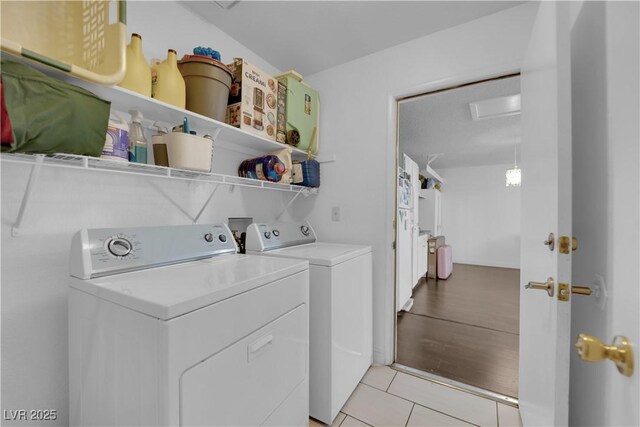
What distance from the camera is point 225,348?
2.81 ft

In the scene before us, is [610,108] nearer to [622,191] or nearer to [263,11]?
[622,191]

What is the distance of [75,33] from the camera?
106cm

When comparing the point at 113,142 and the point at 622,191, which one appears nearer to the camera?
the point at 622,191

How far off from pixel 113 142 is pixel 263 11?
4.04 feet

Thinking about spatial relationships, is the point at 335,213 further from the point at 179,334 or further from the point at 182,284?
the point at 179,334

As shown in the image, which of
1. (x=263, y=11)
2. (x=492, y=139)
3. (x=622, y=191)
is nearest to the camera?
(x=622, y=191)

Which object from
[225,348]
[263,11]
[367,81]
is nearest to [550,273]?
[225,348]

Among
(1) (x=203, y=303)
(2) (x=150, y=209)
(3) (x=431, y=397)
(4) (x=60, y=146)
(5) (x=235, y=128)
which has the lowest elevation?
(3) (x=431, y=397)

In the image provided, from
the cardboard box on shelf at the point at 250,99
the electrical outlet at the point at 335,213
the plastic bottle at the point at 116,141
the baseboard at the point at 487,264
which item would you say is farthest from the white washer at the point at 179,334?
the baseboard at the point at 487,264

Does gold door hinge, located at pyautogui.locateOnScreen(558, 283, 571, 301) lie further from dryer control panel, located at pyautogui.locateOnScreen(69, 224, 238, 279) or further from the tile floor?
dryer control panel, located at pyautogui.locateOnScreen(69, 224, 238, 279)

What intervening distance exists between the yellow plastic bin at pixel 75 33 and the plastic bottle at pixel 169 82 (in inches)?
8.9

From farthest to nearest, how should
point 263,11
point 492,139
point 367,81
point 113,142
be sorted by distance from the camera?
point 492,139 → point 367,81 → point 263,11 → point 113,142

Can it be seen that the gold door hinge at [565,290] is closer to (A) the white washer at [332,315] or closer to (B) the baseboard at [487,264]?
(A) the white washer at [332,315]

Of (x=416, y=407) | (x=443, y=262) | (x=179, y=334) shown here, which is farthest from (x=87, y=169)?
(x=443, y=262)
